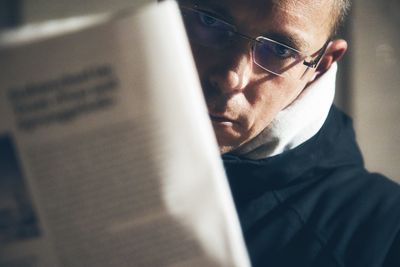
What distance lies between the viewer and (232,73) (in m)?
0.56

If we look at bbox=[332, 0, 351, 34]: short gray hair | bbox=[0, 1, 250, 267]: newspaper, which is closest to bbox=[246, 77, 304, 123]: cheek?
bbox=[332, 0, 351, 34]: short gray hair

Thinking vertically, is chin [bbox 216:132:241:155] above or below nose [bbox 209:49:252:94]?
below

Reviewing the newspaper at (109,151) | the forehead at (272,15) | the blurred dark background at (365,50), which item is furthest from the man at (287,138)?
the blurred dark background at (365,50)

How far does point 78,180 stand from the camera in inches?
13.6

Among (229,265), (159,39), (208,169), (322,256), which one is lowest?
(322,256)

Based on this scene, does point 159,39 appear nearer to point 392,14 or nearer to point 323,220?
point 323,220

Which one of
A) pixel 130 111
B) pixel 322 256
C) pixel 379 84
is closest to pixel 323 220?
pixel 322 256

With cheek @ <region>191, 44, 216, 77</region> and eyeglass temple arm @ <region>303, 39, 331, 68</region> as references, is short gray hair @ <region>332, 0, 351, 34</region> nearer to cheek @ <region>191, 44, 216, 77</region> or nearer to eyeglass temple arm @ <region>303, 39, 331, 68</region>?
eyeglass temple arm @ <region>303, 39, 331, 68</region>

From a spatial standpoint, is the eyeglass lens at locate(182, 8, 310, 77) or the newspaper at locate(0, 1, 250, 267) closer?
the newspaper at locate(0, 1, 250, 267)

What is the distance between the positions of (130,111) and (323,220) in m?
0.45

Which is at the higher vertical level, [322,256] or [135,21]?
[135,21]

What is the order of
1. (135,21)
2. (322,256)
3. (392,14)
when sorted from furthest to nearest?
(392,14)
(322,256)
(135,21)

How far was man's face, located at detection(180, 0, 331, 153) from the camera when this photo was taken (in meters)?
0.56

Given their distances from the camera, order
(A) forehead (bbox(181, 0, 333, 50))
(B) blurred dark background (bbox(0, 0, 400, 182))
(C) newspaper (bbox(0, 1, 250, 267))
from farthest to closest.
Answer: (B) blurred dark background (bbox(0, 0, 400, 182)) < (A) forehead (bbox(181, 0, 333, 50)) < (C) newspaper (bbox(0, 1, 250, 267))
